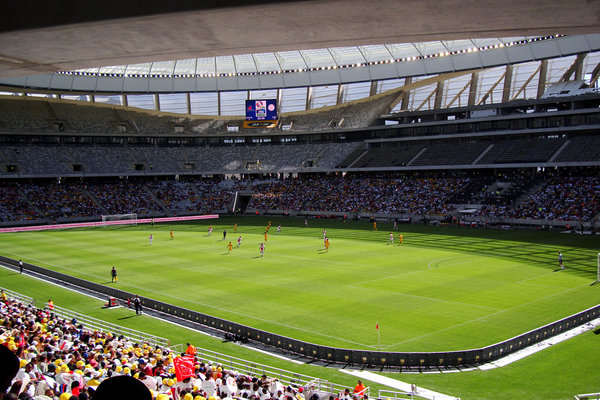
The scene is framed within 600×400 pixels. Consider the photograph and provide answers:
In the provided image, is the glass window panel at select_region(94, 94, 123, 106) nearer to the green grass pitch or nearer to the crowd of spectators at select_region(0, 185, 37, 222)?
the crowd of spectators at select_region(0, 185, 37, 222)

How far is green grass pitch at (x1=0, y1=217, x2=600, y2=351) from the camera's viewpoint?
80.0ft

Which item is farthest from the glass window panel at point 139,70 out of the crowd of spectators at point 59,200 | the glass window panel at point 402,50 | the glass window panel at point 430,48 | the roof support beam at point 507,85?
the roof support beam at point 507,85

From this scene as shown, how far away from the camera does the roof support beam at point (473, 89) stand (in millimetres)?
79125

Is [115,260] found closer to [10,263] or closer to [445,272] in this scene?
[10,263]

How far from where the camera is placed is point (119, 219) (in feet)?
256

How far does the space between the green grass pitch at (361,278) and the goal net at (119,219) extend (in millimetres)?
13938

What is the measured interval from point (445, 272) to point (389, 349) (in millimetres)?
16211

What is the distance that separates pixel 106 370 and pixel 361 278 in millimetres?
22725

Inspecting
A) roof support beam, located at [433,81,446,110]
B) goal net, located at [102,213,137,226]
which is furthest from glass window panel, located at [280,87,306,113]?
goal net, located at [102,213,137,226]

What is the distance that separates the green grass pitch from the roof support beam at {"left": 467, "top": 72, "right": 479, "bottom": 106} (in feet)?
93.1

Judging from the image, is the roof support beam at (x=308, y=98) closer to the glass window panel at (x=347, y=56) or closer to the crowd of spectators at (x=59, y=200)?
the glass window panel at (x=347, y=56)

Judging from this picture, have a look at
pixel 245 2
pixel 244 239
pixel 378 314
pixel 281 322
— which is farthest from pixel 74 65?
pixel 244 239

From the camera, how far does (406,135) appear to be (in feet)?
286

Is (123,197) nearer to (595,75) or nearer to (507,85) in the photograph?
(507,85)
